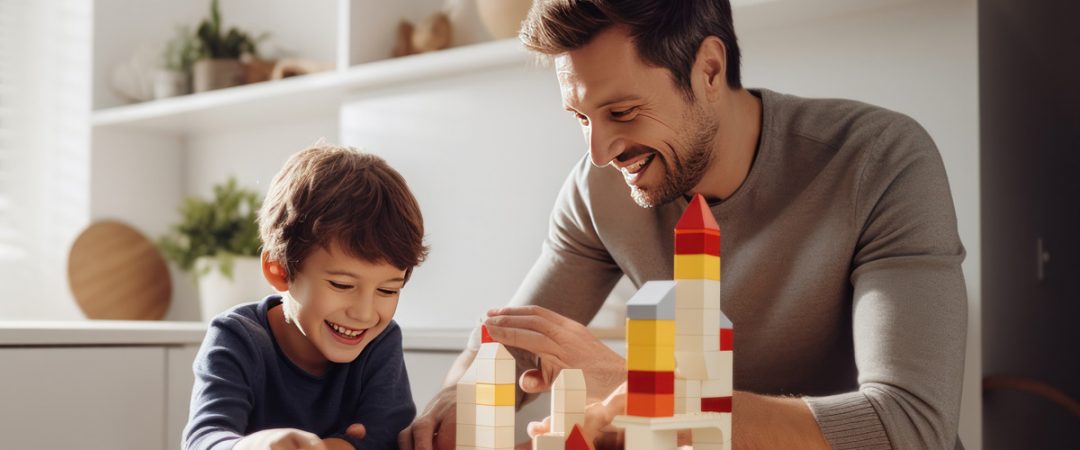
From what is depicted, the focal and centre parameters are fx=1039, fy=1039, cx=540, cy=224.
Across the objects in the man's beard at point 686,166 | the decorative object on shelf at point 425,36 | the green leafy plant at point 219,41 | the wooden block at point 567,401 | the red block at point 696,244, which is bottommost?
the wooden block at point 567,401

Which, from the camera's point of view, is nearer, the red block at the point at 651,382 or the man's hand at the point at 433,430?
the red block at the point at 651,382

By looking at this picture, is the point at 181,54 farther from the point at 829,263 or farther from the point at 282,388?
the point at 829,263

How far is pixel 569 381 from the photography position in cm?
78

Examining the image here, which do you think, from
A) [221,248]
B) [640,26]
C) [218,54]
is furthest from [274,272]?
[218,54]

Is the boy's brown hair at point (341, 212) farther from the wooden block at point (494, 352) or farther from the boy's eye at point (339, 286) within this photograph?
the wooden block at point (494, 352)

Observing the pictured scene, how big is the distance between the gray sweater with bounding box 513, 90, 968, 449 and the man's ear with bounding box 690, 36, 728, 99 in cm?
11

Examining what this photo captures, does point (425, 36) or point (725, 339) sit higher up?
point (425, 36)

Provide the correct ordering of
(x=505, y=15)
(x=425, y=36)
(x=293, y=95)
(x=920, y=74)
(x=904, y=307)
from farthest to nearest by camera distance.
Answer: (x=293, y=95) → (x=425, y=36) → (x=505, y=15) → (x=920, y=74) → (x=904, y=307)

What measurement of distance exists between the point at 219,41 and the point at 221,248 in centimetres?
52

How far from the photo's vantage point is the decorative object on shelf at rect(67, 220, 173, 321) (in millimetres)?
2592

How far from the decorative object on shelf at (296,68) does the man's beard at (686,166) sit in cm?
123

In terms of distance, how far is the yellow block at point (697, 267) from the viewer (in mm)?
731

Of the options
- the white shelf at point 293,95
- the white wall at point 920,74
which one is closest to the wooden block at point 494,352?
the white wall at point 920,74

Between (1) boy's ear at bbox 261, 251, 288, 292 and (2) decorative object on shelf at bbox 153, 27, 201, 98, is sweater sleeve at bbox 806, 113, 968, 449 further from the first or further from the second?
(2) decorative object on shelf at bbox 153, 27, 201, 98
